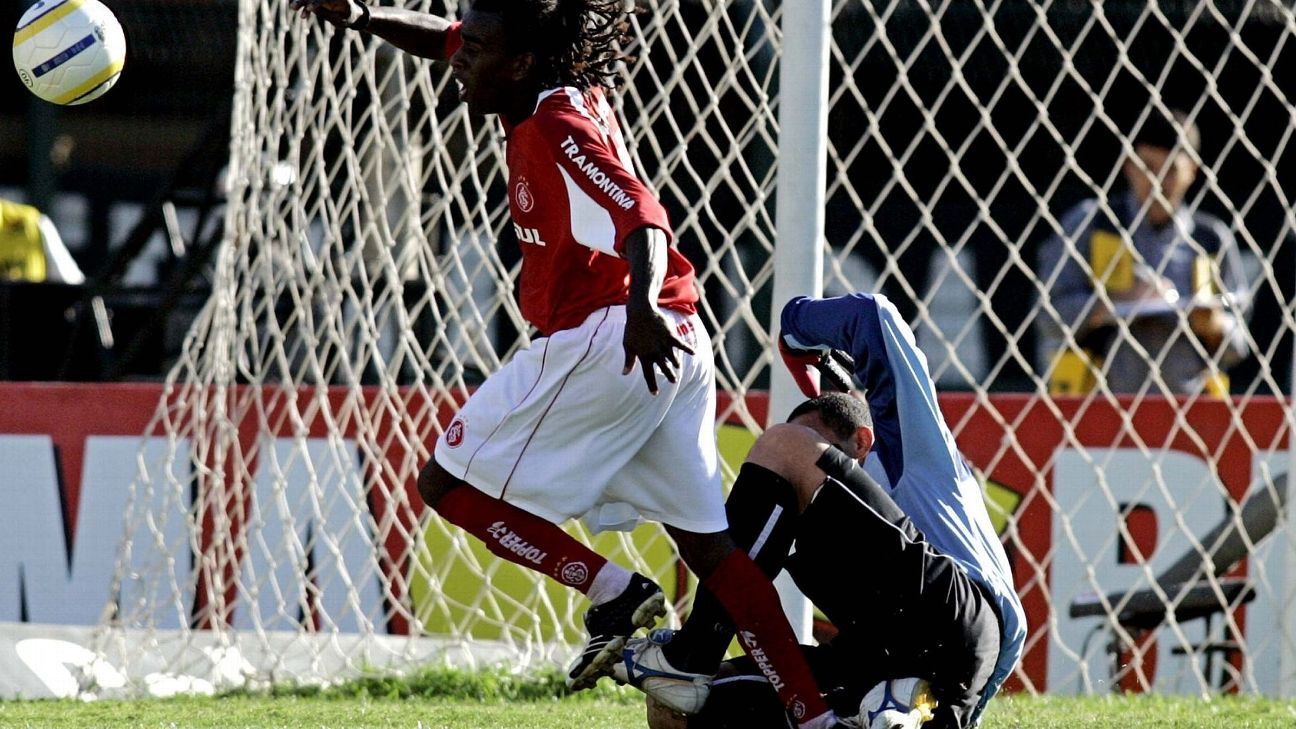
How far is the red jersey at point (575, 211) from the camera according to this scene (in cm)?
321

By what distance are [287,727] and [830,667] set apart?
129 cm

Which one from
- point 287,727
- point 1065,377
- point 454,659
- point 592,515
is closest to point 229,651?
point 454,659

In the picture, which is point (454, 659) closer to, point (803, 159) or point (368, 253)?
point (368, 253)

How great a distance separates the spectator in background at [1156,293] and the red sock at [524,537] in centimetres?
292

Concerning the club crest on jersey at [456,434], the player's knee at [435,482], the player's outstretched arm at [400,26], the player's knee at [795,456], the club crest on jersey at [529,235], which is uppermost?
the player's outstretched arm at [400,26]

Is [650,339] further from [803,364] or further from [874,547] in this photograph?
[803,364]

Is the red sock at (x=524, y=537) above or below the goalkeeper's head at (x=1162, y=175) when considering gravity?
above

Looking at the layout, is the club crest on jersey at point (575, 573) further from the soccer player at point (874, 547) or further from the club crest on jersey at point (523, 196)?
the club crest on jersey at point (523, 196)

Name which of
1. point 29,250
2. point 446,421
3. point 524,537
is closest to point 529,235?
point 524,537

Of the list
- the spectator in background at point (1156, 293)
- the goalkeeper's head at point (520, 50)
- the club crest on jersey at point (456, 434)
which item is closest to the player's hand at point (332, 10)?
the goalkeeper's head at point (520, 50)

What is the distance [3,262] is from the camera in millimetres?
7672

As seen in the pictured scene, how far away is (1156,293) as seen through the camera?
6016 mm

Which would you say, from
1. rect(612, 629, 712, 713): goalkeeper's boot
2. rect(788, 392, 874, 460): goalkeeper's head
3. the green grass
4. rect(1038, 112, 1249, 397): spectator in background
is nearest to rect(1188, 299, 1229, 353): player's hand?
rect(1038, 112, 1249, 397): spectator in background

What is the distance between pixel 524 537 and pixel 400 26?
Result: 127 cm
